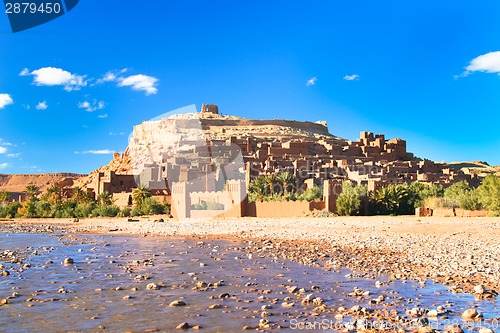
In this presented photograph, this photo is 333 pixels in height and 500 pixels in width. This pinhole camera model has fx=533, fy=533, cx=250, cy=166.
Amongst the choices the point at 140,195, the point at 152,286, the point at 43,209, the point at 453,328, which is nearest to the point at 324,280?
the point at 152,286

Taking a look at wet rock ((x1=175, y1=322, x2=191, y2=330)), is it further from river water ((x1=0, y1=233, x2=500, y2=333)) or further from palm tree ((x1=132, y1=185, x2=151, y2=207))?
palm tree ((x1=132, y1=185, x2=151, y2=207))

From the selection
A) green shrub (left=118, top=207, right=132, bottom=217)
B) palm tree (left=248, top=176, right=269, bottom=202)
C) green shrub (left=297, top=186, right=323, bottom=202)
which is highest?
palm tree (left=248, top=176, right=269, bottom=202)

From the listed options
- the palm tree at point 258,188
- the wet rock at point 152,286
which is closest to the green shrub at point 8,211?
the palm tree at point 258,188

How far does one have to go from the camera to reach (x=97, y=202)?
156ft

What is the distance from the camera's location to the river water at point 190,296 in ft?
21.4

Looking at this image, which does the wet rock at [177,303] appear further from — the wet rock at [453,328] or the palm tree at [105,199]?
the palm tree at [105,199]

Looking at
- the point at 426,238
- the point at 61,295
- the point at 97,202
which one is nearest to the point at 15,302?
the point at 61,295

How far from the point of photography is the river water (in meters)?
6.53

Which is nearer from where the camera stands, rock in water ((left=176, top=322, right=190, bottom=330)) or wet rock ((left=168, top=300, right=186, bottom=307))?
rock in water ((left=176, top=322, right=190, bottom=330))

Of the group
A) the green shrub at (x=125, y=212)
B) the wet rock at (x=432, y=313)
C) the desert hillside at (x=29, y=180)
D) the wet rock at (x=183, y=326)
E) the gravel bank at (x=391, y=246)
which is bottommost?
the wet rock at (x=183, y=326)

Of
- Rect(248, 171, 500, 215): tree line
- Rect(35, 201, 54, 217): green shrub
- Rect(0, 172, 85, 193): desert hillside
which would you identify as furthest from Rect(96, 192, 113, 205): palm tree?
Rect(0, 172, 85, 193): desert hillside

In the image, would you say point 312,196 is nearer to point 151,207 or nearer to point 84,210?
point 151,207

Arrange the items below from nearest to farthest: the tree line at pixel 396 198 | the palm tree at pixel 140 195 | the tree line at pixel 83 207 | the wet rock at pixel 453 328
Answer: the wet rock at pixel 453 328 < the tree line at pixel 396 198 < the tree line at pixel 83 207 < the palm tree at pixel 140 195

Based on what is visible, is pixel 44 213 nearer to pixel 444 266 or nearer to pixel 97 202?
pixel 97 202
